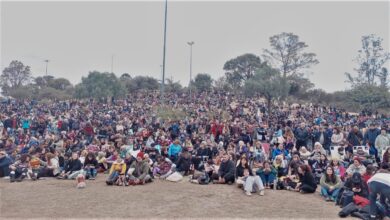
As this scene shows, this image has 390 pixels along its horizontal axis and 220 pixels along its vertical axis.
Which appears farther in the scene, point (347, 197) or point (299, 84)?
point (299, 84)

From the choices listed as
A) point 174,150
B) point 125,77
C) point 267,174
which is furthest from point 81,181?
point 125,77

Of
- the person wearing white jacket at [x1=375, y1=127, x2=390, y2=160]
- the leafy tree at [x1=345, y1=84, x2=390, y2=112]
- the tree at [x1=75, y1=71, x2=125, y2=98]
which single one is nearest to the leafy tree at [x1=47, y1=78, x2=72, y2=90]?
the tree at [x1=75, y1=71, x2=125, y2=98]

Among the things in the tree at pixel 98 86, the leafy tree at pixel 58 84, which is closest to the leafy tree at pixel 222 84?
the tree at pixel 98 86

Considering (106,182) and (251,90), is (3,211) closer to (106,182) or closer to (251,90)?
(106,182)

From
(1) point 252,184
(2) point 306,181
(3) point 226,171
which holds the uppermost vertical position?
(3) point 226,171

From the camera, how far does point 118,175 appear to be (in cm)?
1340

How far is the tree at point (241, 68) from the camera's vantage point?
58438 mm

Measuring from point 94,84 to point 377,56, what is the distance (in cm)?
3141

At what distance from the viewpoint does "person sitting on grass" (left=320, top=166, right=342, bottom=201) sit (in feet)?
38.0

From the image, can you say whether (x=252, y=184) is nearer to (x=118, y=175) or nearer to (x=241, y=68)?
(x=118, y=175)

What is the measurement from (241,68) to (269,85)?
18.6 meters

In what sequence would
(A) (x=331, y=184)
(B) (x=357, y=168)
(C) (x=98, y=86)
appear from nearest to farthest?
(A) (x=331, y=184), (B) (x=357, y=168), (C) (x=98, y=86)

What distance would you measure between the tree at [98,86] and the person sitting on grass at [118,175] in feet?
110

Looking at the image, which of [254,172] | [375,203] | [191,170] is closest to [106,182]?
[191,170]
